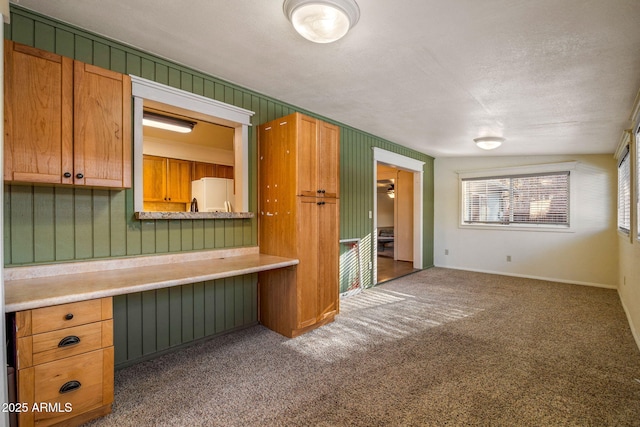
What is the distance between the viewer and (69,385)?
1.68 metres

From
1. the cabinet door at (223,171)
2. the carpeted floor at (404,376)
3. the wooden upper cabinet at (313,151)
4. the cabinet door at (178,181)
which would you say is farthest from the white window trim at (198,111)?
the cabinet door at (223,171)

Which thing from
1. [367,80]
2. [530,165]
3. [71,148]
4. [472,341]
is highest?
[367,80]

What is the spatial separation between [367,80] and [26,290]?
294 cm

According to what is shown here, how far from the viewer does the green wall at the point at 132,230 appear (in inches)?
80.5

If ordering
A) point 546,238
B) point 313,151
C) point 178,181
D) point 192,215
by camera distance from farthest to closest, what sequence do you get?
point 546,238 < point 178,181 < point 313,151 < point 192,215

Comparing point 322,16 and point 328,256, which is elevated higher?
point 322,16

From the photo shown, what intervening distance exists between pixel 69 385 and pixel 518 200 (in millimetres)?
6912

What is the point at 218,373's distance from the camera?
232 cm

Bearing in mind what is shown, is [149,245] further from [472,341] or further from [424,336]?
[472,341]

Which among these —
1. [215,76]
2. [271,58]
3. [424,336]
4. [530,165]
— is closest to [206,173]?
[215,76]

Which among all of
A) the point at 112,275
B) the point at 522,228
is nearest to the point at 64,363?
the point at 112,275

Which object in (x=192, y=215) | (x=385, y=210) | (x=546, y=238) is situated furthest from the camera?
(x=385, y=210)

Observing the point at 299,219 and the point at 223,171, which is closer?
the point at 299,219

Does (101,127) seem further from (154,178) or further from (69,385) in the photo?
(154,178)
